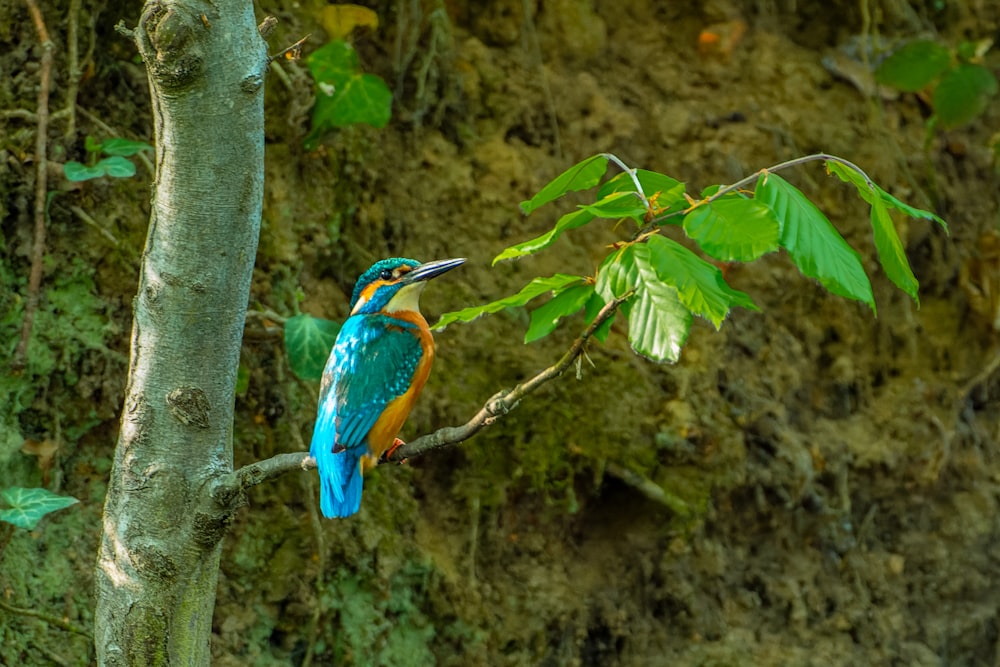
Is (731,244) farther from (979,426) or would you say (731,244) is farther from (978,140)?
(978,140)

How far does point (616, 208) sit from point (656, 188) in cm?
21

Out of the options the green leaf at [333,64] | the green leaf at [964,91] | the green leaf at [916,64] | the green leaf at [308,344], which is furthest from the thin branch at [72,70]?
the green leaf at [964,91]

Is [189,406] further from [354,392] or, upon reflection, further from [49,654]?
[49,654]

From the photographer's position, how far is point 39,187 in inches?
116

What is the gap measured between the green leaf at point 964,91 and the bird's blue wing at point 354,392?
8.78ft

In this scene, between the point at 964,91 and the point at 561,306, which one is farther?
the point at 964,91

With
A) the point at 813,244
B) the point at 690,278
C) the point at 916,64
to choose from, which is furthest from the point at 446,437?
the point at 916,64

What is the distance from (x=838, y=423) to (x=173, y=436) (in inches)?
115

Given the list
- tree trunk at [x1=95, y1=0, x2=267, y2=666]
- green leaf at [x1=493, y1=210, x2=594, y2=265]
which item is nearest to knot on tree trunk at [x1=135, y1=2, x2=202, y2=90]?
tree trunk at [x1=95, y1=0, x2=267, y2=666]

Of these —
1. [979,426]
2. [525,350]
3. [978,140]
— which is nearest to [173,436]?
[525,350]

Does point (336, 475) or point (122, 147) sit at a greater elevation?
point (122, 147)

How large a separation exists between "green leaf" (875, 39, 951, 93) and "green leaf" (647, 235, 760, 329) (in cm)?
312

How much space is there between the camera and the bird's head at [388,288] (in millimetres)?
2928

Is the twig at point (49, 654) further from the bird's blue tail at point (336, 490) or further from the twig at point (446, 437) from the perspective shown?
the twig at point (446, 437)
